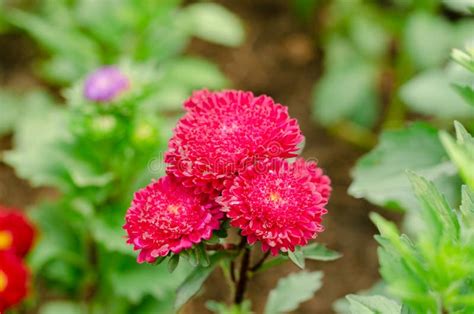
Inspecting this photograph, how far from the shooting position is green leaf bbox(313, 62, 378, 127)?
2682 mm

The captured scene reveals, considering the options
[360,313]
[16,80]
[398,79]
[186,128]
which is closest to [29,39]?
[16,80]

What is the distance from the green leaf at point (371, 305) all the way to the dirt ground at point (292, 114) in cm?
117

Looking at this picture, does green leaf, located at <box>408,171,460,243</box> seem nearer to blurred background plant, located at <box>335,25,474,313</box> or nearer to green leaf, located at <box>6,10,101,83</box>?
blurred background plant, located at <box>335,25,474,313</box>

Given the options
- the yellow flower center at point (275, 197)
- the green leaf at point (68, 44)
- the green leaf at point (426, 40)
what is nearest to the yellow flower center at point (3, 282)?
the yellow flower center at point (275, 197)

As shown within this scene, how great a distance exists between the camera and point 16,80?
9.64 ft

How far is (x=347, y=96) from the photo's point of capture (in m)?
2.68

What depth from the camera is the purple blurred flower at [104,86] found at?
5.75ft

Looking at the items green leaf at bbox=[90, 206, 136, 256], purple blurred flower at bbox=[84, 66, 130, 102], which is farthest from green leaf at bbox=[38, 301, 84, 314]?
purple blurred flower at bbox=[84, 66, 130, 102]

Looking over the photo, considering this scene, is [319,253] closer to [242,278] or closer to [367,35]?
[242,278]

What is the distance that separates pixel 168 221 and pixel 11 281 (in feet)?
2.33

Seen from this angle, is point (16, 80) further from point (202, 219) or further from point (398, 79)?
point (202, 219)

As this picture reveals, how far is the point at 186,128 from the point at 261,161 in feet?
0.41

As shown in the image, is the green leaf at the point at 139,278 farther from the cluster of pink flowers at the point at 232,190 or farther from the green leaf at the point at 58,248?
the cluster of pink flowers at the point at 232,190

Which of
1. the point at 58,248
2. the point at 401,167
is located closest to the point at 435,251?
the point at 401,167
